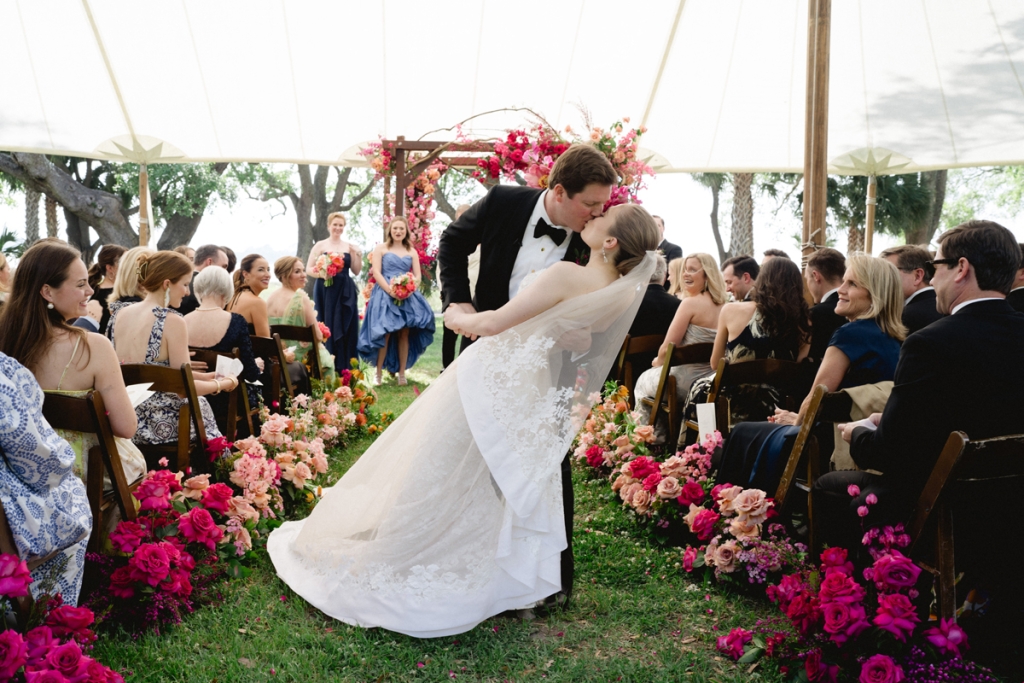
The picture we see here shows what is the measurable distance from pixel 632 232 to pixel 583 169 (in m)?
0.30

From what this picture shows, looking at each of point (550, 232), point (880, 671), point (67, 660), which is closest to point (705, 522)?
point (880, 671)

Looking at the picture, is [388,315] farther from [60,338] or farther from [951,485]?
[951,485]

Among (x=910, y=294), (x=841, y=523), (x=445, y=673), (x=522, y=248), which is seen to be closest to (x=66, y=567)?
(x=445, y=673)

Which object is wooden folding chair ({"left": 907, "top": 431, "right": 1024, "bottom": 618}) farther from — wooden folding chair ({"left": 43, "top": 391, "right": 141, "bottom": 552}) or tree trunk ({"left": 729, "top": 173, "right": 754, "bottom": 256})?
tree trunk ({"left": 729, "top": 173, "right": 754, "bottom": 256})

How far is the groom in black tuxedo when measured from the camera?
114 inches

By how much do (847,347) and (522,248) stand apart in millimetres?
1491

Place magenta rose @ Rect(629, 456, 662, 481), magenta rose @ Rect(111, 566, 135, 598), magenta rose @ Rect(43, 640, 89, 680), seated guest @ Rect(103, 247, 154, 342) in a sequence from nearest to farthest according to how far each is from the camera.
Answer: magenta rose @ Rect(43, 640, 89, 680) < magenta rose @ Rect(111, 566, 135, 598) < magenta rose @ Rect(629, 456, 662, 481) < seated guest @ Rect(103, 247, 154, 342)

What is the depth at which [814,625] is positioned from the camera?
97.4 inches

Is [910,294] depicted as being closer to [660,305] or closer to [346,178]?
[660,305]

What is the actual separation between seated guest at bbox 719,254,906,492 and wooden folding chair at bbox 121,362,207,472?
7.95ft

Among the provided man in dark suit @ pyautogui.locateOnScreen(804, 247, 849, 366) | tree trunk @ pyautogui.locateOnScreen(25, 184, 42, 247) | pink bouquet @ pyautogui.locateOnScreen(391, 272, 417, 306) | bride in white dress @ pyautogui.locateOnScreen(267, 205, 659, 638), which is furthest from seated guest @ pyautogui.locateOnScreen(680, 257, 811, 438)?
tree trunk @ pyautogui.locateOnScreen(25, 184, 42, 247)

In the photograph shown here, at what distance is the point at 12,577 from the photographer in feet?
6.21

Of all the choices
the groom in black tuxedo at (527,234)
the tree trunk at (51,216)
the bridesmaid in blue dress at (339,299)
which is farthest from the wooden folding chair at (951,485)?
the tree trunk at (51,216)

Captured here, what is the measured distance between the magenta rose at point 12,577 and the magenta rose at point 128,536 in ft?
2.91
